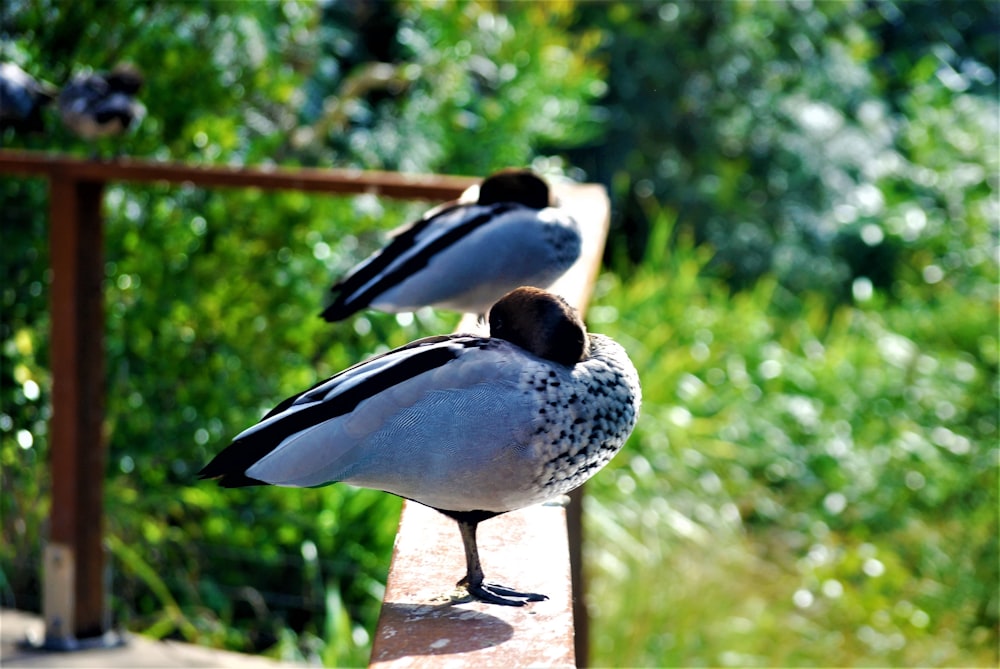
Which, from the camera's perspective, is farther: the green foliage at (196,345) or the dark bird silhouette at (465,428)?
the green foliage at (196,345)

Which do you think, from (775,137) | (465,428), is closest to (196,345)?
(465,428)

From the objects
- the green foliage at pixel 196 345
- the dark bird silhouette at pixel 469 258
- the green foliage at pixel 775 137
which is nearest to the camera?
the dark bird silhouette at pixel 469 258

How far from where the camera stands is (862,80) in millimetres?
7145

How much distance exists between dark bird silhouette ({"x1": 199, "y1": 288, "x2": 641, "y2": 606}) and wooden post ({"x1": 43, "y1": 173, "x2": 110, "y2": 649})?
67.7 inches

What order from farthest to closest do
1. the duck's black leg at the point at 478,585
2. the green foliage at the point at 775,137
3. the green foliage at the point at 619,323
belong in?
1. the green foliage at the point at 775,137
2. the green foliage at the point at 619,323
3. the duck's black leg at the point at 478,585

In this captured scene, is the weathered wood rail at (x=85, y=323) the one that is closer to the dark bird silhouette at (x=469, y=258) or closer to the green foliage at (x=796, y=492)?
the dark bird silhouette at (x=469, y=258)

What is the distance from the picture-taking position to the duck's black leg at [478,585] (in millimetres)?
1245

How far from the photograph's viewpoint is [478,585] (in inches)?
49.7

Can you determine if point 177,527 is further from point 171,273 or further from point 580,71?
point 580,71

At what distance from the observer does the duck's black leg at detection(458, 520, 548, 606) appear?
49.0 inches

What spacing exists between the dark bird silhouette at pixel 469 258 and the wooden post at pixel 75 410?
102 cm

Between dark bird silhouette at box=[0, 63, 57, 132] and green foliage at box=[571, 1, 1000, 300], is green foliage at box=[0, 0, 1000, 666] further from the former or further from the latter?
dark bird silhouette at box=[0, 63, 57, 132]

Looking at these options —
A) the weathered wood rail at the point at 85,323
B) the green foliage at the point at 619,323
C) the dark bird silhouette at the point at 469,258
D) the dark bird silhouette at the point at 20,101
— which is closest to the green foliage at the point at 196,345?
the green foliage at the point at 619,323

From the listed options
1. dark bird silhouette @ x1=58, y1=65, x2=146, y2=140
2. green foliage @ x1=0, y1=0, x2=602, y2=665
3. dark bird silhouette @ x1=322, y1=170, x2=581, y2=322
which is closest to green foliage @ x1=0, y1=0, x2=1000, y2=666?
green foliage @ x1=0, y1=0, x2=602, y2=665
